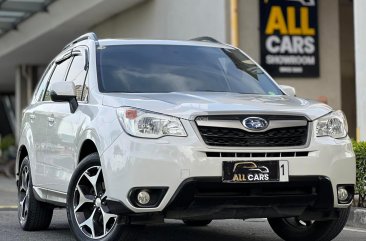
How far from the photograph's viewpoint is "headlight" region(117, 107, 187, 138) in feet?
17.3

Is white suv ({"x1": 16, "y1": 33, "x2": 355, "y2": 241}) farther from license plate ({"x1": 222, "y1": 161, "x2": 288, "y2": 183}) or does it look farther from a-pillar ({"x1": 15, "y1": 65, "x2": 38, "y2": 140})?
a-pillar ({"x1": 15, "y1": 65, "x2": 38, "y2": 140})

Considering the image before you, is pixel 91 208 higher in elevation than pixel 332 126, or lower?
lower

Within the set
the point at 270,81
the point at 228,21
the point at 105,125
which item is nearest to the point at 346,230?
the point at 270,81

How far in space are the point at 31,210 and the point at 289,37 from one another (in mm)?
9761

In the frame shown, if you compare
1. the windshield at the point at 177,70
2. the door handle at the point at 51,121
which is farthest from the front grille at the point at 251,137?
the door handle at the point at 51,121

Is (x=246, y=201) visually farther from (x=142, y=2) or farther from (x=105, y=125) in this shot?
(x=142, y=2)

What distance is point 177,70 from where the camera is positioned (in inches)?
260

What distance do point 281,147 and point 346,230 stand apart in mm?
2926

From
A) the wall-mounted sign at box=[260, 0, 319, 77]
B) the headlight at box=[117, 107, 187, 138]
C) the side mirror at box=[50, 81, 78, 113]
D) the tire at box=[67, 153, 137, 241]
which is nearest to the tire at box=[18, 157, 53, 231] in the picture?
the side mirror at box=[50, 81, 78, 113]

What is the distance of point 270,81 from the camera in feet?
22.8

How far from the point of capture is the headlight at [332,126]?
557 centimetres

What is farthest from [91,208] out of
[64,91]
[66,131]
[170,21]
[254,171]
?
[170,21]

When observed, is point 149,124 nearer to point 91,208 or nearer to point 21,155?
point 91,208

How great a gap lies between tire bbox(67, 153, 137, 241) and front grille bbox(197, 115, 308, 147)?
2.87ft
